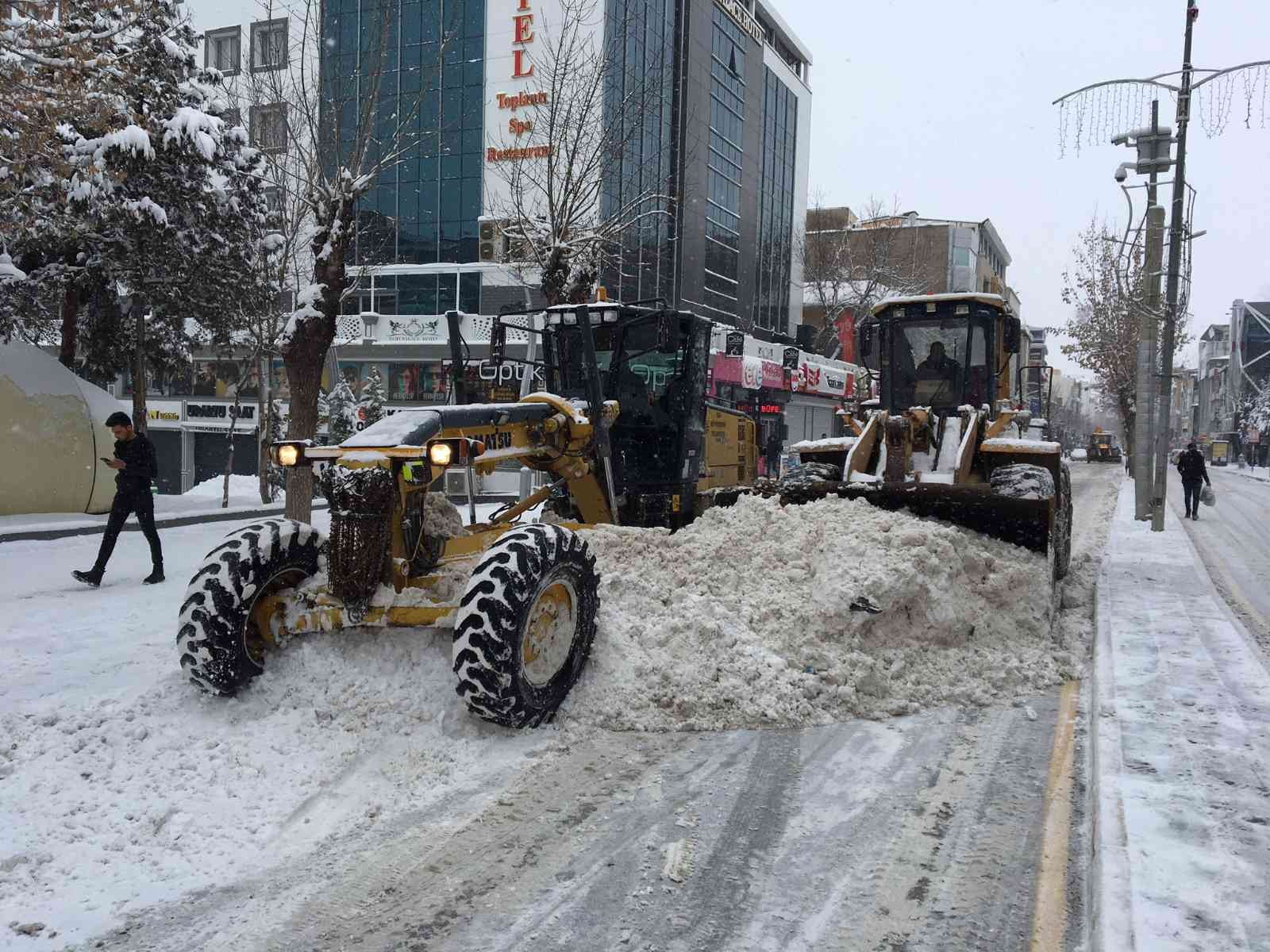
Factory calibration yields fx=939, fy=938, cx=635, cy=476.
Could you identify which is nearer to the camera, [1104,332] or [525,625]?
[525,625]

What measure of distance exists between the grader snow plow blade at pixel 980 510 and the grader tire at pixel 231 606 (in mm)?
4440

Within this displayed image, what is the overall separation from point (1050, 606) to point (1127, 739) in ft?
8.30

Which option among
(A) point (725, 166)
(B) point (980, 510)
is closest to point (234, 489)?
(B) point (980, 510)

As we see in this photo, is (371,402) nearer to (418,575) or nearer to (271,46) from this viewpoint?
(271,46)

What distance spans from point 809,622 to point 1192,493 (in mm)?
17458

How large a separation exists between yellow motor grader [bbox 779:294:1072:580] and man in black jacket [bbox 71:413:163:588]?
20.7 feet

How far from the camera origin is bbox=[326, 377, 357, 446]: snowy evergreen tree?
26375mm

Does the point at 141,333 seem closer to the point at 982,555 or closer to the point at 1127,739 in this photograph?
the point at 982,555

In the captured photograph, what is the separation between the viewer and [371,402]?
89.7 feet

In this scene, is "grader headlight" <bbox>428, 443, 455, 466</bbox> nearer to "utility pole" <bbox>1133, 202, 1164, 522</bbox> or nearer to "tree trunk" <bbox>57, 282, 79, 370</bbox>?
"tree trunk" <bbox>57, 282, 79, 370</bbox>

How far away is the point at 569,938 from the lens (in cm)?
318

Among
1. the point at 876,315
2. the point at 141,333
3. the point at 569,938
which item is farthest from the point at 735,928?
the point at 141,333

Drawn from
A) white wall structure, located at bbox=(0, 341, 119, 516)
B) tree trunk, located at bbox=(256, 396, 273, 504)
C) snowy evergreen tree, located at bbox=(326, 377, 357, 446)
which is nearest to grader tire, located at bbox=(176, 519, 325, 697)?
white wall structure, located at bbox=(0, 341, 119, 516)

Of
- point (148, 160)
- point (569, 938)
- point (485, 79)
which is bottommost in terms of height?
point (569, 938)
